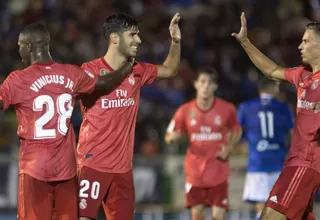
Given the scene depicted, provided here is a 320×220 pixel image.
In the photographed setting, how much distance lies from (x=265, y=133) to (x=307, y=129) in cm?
385

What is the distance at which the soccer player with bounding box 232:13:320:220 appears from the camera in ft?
28.3

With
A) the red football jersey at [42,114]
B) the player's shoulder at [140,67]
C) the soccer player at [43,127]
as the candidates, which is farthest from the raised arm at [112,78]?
the red football jersey at [42,114]

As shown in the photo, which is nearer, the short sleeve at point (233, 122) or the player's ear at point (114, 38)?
the player's ear at point (114, 38)

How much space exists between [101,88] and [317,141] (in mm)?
2106

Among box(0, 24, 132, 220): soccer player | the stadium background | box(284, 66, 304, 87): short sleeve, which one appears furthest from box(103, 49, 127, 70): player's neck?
the stadium background

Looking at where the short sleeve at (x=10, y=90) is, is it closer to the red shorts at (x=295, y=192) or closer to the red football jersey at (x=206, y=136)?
the red shorts at (x=295, y=192)

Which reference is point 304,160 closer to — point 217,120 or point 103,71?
point 103,71

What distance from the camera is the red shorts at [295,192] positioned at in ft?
28.2

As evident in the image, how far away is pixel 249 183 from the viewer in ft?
42.2

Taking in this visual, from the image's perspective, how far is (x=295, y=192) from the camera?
862 cm

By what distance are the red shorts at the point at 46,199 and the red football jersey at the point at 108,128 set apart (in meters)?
0.53

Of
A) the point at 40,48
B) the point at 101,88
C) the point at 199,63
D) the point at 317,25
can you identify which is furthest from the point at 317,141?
the point at 199,63

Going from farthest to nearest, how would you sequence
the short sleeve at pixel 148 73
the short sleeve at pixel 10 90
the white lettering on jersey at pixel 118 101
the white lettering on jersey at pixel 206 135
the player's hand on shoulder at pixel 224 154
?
the white lettering on jersey at pixel 206 135
the player's hand on shoulder at pixel 224 154
the short sleeve at pixel 148 73
the white lettering on jersey at pixel 118 101
the short sleeve at pixel 10 90

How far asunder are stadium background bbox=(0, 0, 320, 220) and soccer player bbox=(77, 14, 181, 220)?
5717 mm
